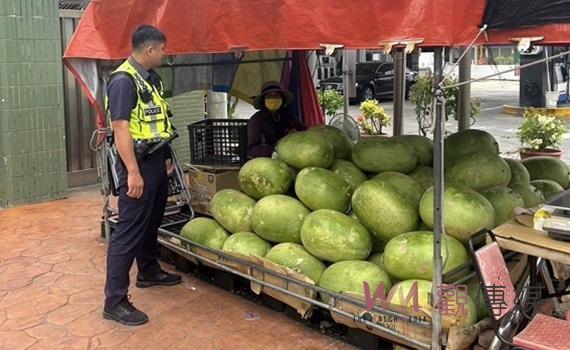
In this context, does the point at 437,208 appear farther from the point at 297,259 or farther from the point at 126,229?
the point at 126,229

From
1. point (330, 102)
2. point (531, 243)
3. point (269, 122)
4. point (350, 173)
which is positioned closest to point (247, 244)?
point (350, 173)

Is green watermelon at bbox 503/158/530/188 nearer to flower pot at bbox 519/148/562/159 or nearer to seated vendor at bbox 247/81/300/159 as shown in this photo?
seated vendor at bbox 247/81/300/159

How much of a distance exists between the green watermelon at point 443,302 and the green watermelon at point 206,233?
165 cm

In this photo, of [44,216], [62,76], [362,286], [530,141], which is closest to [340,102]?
[530,141]

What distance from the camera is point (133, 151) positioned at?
4.27m

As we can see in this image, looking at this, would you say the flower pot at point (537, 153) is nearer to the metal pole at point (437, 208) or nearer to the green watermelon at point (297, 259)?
the green watermelon at point (297, 259)

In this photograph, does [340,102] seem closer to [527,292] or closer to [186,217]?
[186,217]

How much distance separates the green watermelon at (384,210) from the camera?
4012mm

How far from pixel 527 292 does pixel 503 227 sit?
440 mm

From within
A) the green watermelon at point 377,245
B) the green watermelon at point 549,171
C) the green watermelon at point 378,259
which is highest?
the green watermelon at point 549,171

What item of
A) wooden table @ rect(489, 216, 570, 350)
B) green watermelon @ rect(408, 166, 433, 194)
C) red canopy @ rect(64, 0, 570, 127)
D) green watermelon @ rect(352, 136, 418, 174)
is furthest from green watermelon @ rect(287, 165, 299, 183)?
wooden table @ rect(489, 216, 570, 350)

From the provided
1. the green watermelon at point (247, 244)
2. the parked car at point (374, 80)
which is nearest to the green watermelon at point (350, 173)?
the green watermelon at point (247, 244)

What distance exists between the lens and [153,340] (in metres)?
4.16

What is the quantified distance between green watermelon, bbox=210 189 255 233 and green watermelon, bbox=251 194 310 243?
0.77 feet
